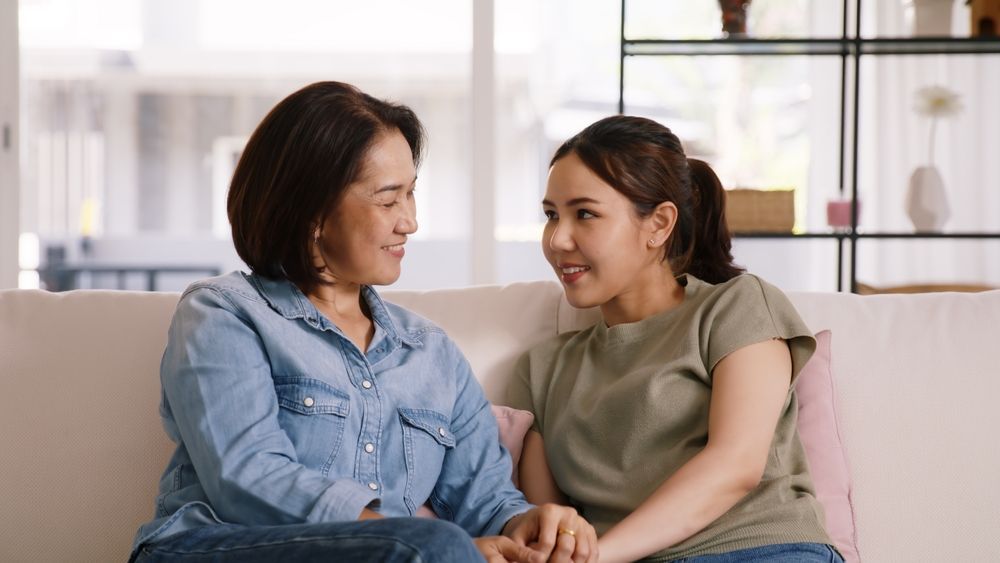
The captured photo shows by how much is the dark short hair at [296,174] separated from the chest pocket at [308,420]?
6.6 inches

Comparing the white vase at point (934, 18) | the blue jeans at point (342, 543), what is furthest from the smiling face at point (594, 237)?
the white vase at point (934, 18)

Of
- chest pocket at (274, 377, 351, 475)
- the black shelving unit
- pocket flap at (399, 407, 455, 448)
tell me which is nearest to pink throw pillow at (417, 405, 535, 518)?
pocket flap at (399, 407, 455, 448)

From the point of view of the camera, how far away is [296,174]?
56.6 inches

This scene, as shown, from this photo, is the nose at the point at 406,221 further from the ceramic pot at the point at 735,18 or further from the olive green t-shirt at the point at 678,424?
the ceramic pot at the point at 735,18

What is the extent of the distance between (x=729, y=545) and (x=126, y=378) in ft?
3.25

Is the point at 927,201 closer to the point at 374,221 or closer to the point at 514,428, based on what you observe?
the point at 514,428

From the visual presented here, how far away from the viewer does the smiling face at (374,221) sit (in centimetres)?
148

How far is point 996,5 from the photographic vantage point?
3244mm

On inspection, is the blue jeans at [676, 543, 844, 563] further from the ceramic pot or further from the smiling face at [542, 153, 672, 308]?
the ceramic pot

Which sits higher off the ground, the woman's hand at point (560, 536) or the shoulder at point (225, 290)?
the shoulder at point (225, 290)

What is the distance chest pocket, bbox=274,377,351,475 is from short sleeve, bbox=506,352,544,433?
16.5 inches

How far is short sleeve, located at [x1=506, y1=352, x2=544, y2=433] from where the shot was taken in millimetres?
1737

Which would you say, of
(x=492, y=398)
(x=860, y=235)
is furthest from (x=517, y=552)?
(x=860, y=235)

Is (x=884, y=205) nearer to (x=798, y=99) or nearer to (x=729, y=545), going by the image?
(x=798, y=99)
